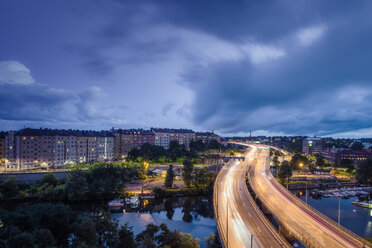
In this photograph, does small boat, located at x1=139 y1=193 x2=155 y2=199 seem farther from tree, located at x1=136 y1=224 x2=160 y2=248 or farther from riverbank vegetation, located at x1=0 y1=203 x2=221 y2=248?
tree, located at x1=136 y1=224 x2=160 y2=248

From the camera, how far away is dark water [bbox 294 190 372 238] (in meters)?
29.1

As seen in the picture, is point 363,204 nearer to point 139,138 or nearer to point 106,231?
point 106,231

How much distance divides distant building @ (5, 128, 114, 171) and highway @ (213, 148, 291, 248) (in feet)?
148

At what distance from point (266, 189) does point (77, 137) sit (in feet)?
173

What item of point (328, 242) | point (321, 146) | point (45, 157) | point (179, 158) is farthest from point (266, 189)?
point (321, 146)

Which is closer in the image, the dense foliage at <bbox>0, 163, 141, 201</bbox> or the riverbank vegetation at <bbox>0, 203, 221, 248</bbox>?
the riverbank vegetation at <bbox>0, 203, 221, 248</bbox>

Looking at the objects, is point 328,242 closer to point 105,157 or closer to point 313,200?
point 313,200

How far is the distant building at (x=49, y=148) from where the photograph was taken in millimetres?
50750

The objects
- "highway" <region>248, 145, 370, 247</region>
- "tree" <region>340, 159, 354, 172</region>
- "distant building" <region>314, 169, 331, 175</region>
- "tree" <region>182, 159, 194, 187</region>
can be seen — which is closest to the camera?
"highway" <region>248, 145, 370, 247</region>

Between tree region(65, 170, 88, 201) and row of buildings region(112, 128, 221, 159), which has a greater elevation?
row of buildings region(112, 128, 221, 159)

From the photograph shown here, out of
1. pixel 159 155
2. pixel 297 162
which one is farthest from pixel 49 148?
pixel 297 162

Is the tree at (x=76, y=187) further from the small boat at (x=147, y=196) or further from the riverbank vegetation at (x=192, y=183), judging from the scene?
the riverbank vegetation at (x=192, y=183)

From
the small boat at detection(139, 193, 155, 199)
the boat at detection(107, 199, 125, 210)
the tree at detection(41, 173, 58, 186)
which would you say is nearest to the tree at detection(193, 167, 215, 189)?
the small boat at detection(139, 193, 155, 199)

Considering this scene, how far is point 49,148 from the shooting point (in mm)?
54812
